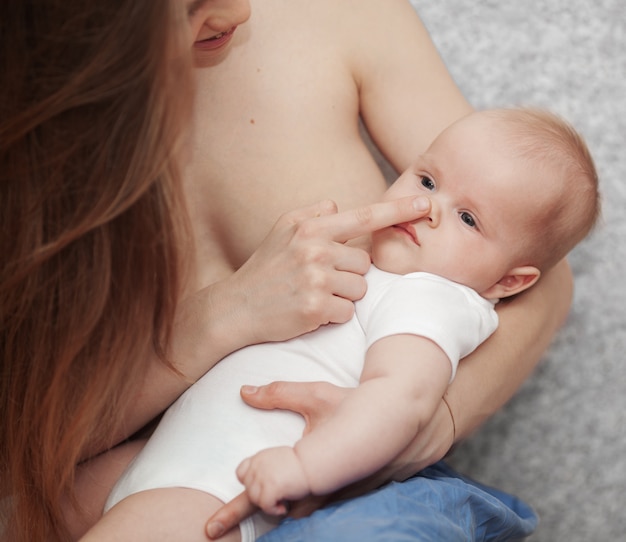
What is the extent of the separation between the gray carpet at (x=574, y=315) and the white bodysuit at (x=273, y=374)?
423 millimetres

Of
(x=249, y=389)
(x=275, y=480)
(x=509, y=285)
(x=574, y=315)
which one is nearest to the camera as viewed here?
(x=275, y=480)

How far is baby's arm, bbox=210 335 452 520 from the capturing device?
847 mm

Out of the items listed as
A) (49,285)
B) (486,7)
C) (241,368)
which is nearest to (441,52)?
(486,7)

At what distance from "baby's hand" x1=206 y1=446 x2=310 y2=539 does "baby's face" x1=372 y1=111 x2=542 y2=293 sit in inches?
11.9

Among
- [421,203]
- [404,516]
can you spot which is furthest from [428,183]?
[404,516]

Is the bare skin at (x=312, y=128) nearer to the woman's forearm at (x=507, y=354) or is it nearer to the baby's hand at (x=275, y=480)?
the woman's forearm at (x=507, y=354)

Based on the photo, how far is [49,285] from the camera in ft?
3.00

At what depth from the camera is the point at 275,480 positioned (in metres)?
0.84

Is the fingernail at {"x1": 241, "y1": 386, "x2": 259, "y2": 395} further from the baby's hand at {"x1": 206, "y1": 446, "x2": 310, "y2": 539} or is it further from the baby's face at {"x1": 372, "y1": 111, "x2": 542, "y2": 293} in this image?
the baby's face at {"x1": 372, "y1": 111, "x2": 542, "y2": 293}

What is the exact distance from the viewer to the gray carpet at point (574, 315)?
1.43 metres

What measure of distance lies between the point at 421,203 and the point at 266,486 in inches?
15.2

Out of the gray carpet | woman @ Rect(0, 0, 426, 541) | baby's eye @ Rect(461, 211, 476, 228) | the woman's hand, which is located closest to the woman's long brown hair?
woman @ Rect(0, 0, 426, 541)

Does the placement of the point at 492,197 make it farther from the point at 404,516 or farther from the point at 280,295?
the point at 404,516

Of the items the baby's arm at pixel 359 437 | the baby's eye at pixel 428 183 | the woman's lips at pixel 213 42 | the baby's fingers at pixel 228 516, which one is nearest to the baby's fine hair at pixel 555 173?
the baby's eye at pixel 428 183
